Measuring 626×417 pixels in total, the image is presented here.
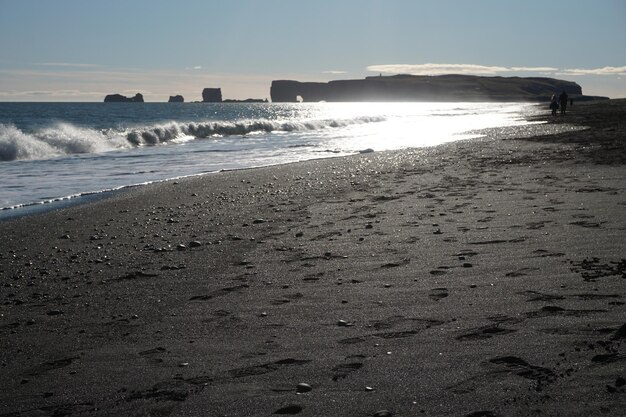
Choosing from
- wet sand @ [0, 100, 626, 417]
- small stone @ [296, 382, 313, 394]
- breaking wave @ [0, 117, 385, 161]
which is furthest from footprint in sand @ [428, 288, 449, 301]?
breaking wave @ [0, 117, 385, 161]

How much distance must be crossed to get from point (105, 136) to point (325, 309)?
30.9 m

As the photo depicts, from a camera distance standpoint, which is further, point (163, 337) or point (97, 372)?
point (163, 337)

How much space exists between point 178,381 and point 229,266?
298 cm

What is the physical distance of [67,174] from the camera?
1783cm

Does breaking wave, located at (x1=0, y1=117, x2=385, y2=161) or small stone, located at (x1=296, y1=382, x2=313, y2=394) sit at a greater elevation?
breaking wave, located at (x1=0, y1=117, x2=385, y2=161)

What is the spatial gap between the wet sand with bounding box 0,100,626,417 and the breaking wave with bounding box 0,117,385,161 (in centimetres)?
1556

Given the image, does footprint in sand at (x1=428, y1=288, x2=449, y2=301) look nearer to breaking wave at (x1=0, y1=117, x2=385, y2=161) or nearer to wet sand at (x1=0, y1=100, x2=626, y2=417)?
wet sand at (x1=0, y1=100, x2=626, y2=417)

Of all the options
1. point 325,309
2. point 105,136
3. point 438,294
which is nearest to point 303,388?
point 325,309

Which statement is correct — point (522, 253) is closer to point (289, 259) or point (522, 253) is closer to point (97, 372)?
point (289, 259)

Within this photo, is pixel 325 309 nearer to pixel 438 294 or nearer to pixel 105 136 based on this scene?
pixel 438 294

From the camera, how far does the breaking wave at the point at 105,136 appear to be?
24.4 meters

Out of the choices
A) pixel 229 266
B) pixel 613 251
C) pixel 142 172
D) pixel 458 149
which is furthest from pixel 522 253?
pixel 458 149

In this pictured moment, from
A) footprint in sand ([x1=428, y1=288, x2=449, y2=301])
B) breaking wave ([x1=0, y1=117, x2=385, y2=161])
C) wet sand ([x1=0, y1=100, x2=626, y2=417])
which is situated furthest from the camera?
breaking wave ([x1=0, y1=117, x2=385, y2=161])

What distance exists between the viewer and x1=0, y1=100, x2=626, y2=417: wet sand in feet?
11.7
